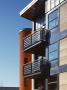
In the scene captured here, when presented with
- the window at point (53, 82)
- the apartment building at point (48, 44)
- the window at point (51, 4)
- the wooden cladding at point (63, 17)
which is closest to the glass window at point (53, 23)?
the apartment building at point (48, 44)

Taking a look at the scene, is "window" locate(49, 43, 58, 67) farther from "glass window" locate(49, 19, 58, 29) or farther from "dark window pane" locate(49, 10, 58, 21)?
"dark window pane" locate(49, 10, 58, 21)

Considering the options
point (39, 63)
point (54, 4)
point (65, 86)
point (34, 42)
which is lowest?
point (65, 86)

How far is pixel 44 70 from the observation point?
33.6 m

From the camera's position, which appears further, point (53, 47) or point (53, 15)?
point (53, 15)

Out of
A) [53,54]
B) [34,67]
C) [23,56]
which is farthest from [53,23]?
[23,56]

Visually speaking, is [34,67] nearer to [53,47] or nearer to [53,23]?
[53,47]

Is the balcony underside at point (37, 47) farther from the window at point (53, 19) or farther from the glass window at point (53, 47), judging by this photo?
the window at point (53, 19)

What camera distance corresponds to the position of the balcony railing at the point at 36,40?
34156 millimetres

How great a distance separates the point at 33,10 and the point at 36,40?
5.39m

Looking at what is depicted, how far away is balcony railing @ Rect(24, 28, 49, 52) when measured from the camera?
34.2 m

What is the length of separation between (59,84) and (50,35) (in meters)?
5.13

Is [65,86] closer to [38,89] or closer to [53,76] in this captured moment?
[53,76]

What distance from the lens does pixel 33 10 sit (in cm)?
3950

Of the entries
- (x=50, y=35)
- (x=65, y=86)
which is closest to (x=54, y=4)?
(x=50, y=35)
